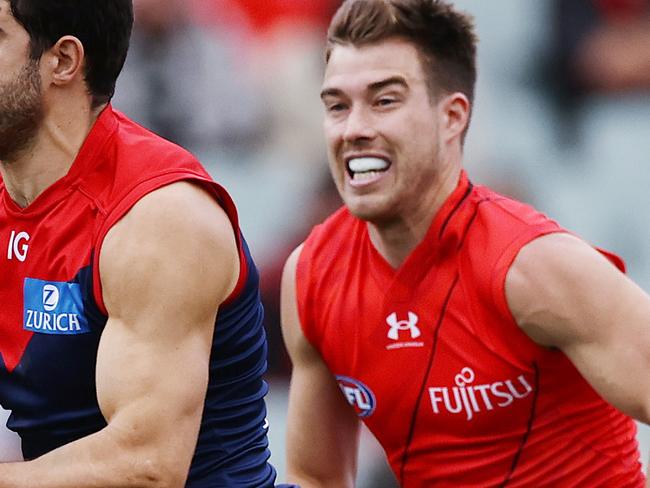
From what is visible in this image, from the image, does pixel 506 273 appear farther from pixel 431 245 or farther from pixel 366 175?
pixel 366 175

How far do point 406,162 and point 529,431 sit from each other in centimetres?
73

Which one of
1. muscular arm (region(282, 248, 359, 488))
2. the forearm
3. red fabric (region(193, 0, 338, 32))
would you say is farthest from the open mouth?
red fabric (region(193, 0, 338, 32))

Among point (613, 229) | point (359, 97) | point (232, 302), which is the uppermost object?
point (359, 97)

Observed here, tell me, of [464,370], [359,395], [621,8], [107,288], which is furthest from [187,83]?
[107,288]

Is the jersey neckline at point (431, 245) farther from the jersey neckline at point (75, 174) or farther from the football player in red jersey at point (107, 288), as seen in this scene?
the jersey neckline at point (75, 174)

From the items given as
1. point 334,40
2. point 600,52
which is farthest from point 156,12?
point 334,40

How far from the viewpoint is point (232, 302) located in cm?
329

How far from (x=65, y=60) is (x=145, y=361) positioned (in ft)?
2.42

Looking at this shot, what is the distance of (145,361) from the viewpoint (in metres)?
3.03

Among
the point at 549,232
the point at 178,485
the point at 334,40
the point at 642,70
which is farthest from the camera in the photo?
the point at 642,70

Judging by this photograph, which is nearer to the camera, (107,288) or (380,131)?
(107,288)

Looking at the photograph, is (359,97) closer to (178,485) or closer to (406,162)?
(406,162)

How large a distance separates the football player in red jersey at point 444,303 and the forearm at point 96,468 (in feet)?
2.87

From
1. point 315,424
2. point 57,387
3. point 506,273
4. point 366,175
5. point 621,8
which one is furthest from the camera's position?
point 621,8
